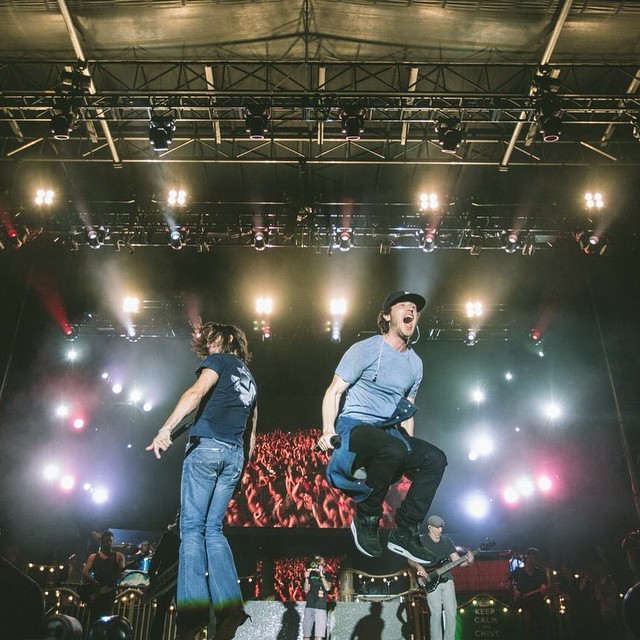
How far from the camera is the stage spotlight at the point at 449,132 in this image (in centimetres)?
928

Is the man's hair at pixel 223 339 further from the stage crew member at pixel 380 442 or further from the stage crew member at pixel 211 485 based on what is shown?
the stage crew member at pixel 380 442

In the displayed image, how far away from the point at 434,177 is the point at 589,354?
24.2 feet

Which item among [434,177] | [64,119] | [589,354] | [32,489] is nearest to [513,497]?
[589,354]

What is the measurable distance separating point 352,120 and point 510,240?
5.84 metres

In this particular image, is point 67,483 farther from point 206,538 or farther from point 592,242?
point 592,242

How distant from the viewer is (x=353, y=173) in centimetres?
1277

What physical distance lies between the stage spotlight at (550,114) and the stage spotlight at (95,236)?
10855 millimetres

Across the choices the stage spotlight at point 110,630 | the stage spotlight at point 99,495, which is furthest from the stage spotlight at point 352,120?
the stage spotlight at point 99,495

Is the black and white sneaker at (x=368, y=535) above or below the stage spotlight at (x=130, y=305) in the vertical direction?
below

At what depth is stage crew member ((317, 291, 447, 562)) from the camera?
301 centimetres

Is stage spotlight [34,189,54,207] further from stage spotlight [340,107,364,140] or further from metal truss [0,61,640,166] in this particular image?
stage spotlight [340,107,364,140]

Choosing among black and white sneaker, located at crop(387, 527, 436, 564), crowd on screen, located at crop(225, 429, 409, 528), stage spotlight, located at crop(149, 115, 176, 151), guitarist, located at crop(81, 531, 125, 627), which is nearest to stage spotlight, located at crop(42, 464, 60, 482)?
crowd on screen, located at crop(225, 429, 409, 528)

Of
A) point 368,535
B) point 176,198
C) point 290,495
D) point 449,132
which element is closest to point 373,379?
point 368,535

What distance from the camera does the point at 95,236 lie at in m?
12.4
